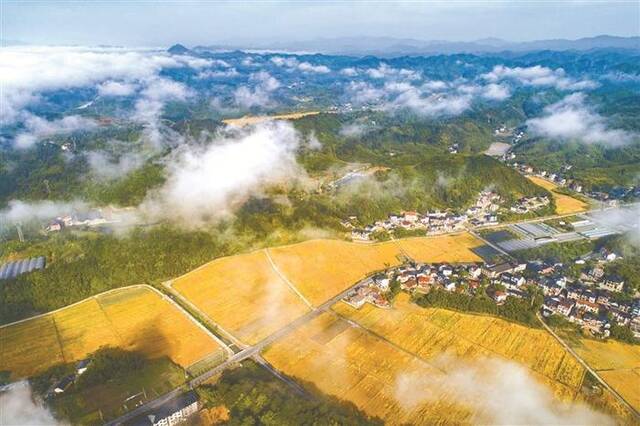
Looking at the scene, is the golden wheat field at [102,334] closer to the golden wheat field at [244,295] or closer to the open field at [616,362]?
the golden wheat field at [244,295]

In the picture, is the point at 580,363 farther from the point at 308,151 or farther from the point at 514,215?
the point at 308,151

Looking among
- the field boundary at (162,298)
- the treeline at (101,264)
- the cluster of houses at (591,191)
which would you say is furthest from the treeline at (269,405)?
Answer: the cluster of houses at (591,191)

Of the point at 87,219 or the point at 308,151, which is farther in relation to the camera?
the point at 308,151

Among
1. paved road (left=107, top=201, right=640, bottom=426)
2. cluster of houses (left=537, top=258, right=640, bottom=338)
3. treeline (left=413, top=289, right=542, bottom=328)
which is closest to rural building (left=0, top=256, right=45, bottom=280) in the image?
paved road (left=107, top=201, right=640, bottom=426)

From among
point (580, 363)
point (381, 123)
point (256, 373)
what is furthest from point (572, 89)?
point (256, 373)

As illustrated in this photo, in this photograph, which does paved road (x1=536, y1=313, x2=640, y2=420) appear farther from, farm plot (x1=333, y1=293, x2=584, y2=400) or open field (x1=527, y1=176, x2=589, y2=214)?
open field (x1=527, y1=176, x2=589, y2=214)
